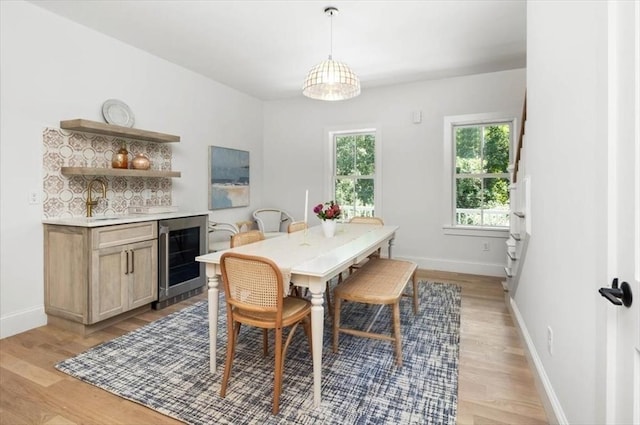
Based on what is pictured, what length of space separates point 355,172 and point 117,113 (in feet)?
10.8

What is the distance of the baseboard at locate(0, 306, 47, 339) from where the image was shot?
8.70ft

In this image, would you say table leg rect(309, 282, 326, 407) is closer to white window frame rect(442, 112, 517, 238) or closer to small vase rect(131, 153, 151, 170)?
small vase rect(131, 153, 151, 170)

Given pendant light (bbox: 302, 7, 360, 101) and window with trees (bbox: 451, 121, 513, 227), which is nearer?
pendant light (bbox: 302, 7, 360, 101)

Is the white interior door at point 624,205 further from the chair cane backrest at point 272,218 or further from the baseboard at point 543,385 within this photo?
the chair cane backrest at point 272,218

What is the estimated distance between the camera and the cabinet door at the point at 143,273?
298 cm

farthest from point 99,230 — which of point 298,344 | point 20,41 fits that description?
point 298,344

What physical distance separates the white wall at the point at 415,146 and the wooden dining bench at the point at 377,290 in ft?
6.50

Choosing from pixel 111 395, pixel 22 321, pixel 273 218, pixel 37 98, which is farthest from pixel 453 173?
pixel 22 321

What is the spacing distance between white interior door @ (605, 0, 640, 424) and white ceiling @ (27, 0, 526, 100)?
2190 mm

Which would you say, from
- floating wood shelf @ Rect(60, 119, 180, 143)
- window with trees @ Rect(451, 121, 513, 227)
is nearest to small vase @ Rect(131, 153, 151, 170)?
floating wood shelf @ Rect(60, 119, 180, 143)

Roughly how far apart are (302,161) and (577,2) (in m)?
4.43

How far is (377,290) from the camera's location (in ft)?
7.48

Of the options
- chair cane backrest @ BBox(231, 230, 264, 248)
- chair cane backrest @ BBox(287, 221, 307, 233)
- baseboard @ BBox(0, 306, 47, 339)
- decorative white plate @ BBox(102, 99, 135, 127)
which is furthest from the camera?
decorative white plate @ BBox(102, 99, 135, 127)

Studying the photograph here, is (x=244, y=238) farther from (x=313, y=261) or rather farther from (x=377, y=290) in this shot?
(x=377, y=290)
